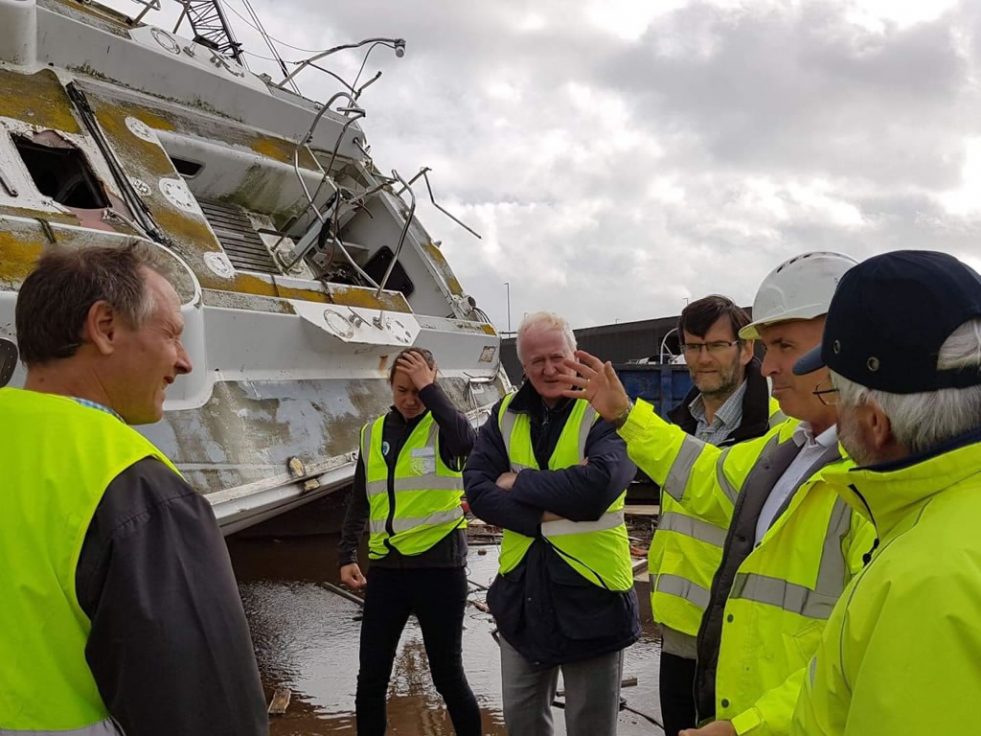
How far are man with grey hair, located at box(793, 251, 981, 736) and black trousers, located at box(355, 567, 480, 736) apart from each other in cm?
204

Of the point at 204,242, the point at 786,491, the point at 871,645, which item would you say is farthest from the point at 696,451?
the point at 204,242

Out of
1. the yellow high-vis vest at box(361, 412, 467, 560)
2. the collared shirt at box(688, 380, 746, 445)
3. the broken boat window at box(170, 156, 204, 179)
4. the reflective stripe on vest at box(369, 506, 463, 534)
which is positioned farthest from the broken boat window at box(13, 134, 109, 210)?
the collared shirt at box(688, 380, 746, 445)

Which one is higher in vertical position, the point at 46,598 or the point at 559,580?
the point at 46,598

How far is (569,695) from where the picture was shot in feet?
8.12

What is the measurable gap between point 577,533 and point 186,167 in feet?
13.8

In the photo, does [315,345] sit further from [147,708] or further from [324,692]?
[147,708]

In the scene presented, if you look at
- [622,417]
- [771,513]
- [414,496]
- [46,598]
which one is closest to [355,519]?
[414,496]

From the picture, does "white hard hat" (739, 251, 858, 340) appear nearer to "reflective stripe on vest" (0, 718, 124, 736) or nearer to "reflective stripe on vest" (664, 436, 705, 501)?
"reflective stripe on vest" (664, 436, 705, 501)

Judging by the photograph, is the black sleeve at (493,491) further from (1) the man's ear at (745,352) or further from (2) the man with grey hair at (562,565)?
(1) the man's ear at (745,352)

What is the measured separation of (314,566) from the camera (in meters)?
5.84

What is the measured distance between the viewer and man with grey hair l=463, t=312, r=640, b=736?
243 centimetres

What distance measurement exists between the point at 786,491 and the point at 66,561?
1320mm

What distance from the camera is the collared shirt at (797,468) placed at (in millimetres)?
1614

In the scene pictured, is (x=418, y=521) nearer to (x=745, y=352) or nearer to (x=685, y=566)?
(x=685, y=566)
